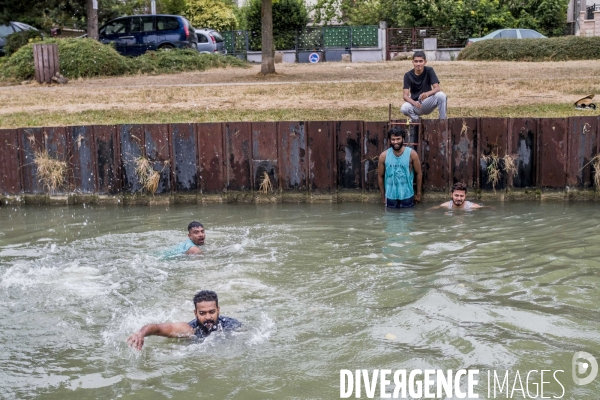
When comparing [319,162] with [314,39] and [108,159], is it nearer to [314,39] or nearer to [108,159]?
[108,159]

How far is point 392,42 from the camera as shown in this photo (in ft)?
129

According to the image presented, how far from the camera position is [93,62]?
982 inches

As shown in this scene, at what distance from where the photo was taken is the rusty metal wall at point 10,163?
584 inches

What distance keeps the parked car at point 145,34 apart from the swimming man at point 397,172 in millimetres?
18416

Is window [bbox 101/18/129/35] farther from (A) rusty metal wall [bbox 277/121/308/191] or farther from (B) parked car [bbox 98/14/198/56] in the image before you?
(A) rusty metal wall [bbox 277/121/308/191]

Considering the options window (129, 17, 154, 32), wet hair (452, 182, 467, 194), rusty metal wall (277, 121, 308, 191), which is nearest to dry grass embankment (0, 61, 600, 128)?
rusty metal wall (277, 121, 308, 191)

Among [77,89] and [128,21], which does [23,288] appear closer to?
[77,89]

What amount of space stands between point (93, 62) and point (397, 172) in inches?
569

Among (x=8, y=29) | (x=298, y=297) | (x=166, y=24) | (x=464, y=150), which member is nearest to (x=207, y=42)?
(x=166, y=24)

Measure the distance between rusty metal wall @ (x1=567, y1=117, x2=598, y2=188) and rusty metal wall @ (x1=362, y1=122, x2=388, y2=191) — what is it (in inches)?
126

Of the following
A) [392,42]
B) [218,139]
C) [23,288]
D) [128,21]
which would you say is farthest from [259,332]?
[392,42]

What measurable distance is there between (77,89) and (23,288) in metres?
12.8

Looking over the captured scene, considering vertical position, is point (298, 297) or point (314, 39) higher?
point (314, 39)

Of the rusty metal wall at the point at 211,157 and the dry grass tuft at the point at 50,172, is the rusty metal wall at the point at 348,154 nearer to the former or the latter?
the rusty metal wall at the point at 211,157
